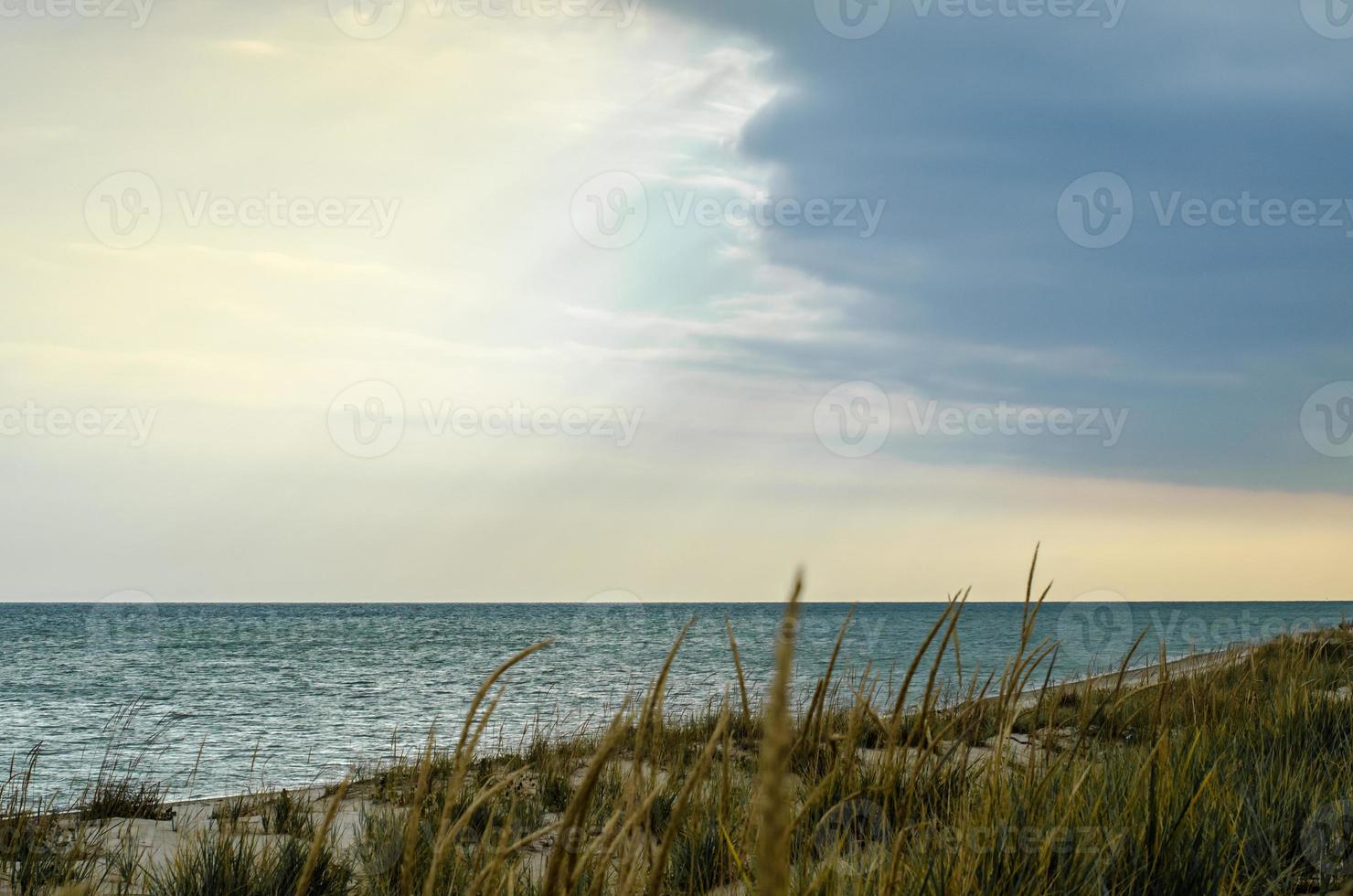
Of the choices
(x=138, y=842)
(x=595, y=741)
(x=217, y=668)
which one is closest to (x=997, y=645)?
(x=217, y=668)

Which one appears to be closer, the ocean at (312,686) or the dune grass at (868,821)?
the dune grass at (868,821)

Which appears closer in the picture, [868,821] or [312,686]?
[868,821]

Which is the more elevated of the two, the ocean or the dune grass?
the dune grass

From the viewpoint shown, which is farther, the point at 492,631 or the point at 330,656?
the point at 492,631

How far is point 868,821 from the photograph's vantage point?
3447 millimetres

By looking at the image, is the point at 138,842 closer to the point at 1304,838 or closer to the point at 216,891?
the point at 216,891

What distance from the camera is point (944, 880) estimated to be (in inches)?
97.7

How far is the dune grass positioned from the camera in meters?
1.56

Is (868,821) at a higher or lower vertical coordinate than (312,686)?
higher

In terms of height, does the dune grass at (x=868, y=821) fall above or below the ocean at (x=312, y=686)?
above

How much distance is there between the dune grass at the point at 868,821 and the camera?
61.4 inches

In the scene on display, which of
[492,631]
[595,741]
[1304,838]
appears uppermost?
[1304,838]

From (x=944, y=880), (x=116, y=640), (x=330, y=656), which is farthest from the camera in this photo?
(x=116, y=640)

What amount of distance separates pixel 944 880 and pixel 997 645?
48176 mm
